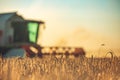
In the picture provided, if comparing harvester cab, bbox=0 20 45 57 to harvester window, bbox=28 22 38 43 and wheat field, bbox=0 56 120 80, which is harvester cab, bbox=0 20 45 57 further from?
wheat field, bbox=0 56 120 80

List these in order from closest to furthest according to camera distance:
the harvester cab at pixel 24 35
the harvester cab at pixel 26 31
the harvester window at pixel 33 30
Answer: the harvester cab at pixel 24 35
the harvester cab at pixel 26 31
the harvester window at pixel 33 30

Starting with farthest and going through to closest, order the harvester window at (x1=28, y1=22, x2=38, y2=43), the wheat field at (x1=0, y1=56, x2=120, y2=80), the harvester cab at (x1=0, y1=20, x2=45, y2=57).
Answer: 1. the harvester window at (x1=28, y1=22, x2=38, y2=43)
2. the harvester cab at (x1=0, y1=20, x2=45, y2=57)
3. the wheat field at (x1=0, y1=56, x2=120, y2=80)

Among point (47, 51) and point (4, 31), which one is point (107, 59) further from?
point (4, 31)

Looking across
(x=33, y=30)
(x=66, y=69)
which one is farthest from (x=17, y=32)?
(x=66, y=69)

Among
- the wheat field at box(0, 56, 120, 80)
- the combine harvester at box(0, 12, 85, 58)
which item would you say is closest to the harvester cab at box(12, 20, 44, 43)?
the combine harvester at box(0, 12, 85, 58)

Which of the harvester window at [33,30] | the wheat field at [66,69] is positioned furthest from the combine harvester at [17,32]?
the wheat field at [66,69]

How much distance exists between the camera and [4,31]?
14.4m

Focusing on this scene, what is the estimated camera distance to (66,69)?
6199 millimetres

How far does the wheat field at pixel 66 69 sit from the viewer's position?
19.9 ft

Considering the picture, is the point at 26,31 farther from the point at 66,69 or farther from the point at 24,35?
the point at 66,69

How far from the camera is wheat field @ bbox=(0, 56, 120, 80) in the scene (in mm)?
6073

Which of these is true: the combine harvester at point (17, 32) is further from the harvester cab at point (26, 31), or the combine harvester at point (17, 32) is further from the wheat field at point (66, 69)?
the wheat field at point (66, 69)

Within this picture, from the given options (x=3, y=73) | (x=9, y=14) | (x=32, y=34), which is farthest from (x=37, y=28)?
(x=3, y=73)

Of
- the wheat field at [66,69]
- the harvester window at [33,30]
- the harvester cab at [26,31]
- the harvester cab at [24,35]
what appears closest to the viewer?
the wheat field at [66,69]
